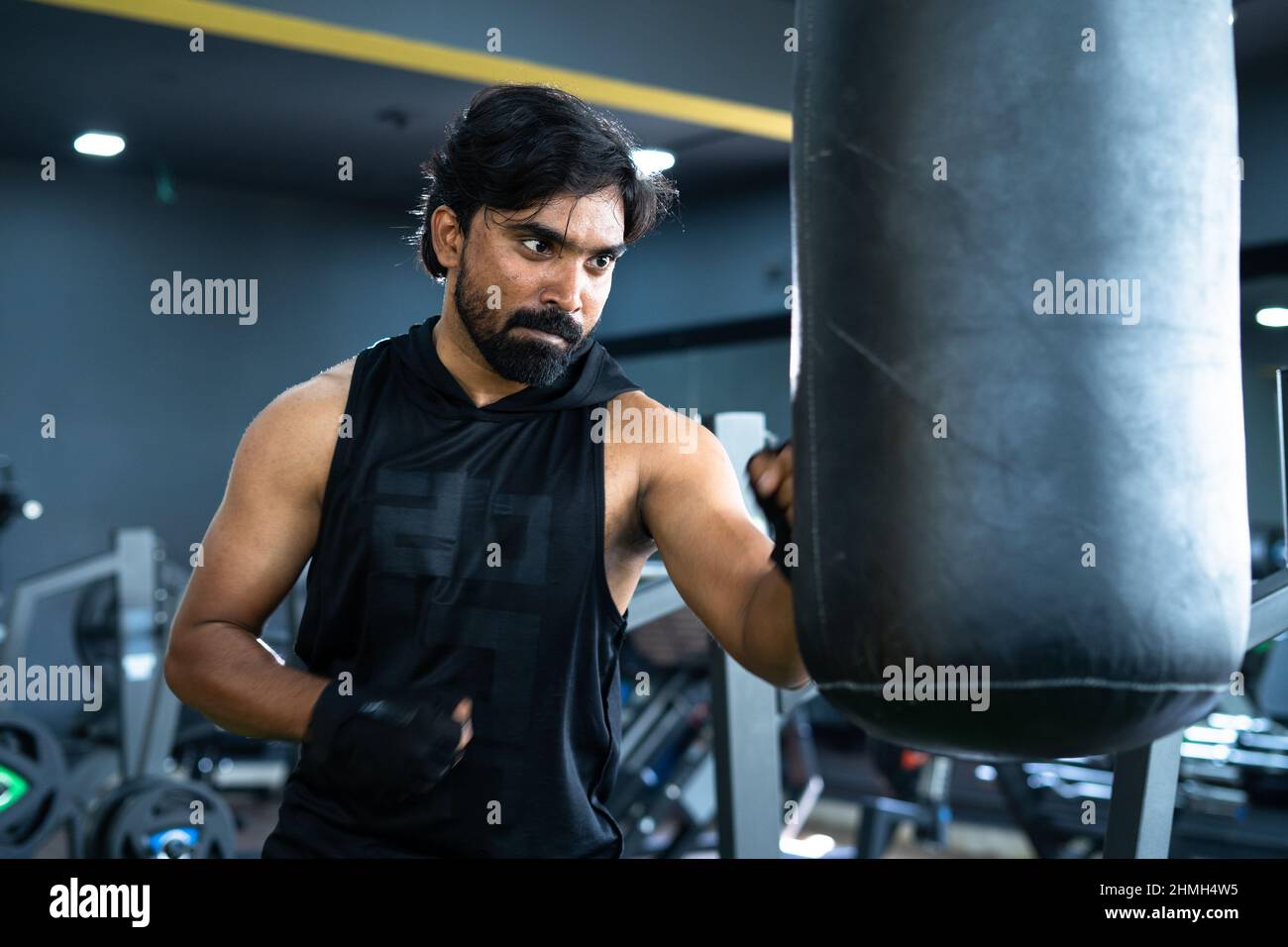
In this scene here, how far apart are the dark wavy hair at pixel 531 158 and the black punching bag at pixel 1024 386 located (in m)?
0.43

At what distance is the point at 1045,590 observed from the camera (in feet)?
2.52

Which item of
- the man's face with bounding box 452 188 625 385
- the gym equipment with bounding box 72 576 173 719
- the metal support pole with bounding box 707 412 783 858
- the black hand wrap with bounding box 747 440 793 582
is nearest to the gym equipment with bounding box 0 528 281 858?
the gym equipment with bounding box 72 576 173 719

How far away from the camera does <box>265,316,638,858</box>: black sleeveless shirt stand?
1.15 meters

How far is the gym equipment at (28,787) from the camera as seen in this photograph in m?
2.98

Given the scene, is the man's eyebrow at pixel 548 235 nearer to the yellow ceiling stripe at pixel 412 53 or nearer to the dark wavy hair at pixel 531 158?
the dark wavy hair at pixel 531 158

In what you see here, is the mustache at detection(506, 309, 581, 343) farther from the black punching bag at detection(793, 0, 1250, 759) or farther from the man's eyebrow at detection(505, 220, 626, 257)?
the black punching bag at detection(793, 0, 1250, 759)

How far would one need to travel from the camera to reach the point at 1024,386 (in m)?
0.79

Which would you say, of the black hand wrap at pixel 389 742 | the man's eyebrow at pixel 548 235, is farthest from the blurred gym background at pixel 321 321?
the black hand wrap at pixel 389 742

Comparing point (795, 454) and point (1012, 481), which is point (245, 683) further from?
point (1012, 481)

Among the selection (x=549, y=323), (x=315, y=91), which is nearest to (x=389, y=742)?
(x=549, y=323)

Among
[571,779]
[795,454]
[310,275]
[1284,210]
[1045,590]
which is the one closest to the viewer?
[1045,590]

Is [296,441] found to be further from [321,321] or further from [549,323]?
[321,321]
